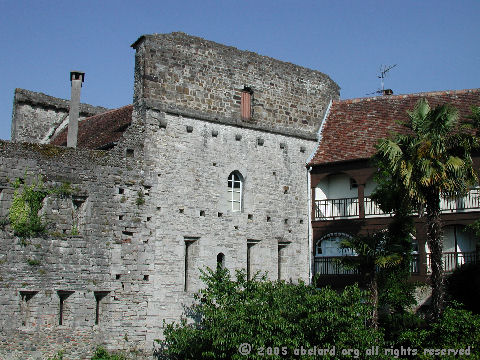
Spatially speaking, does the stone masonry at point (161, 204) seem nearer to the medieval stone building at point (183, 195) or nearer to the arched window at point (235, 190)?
the medieval stone building at point (183, 195)

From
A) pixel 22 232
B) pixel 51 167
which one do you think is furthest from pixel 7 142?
pixel 22 232

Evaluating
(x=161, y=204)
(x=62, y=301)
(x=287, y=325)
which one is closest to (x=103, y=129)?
(x=161, y=204)

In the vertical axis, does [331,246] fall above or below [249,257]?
above

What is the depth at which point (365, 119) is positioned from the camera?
26047 mm

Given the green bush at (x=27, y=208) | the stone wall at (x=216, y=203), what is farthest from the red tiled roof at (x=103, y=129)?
the green bush at (x=27, y=208)

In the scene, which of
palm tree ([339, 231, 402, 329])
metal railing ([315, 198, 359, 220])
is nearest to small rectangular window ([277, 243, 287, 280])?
metal railing ([315, 198, 359, 220])

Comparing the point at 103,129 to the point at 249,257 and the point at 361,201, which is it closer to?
the point at 249,257

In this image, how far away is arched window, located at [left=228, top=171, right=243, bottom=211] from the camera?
23000 millimetres

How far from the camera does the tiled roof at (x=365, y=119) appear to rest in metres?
24.7

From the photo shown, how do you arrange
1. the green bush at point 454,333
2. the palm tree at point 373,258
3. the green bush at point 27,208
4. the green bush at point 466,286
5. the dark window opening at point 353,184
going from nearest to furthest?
the green bush at point 454,333 → the green bush at point 27,208 → the palm tree at point 373,258 → the green bush at point 466,286 → the dark window opening at point 353,184

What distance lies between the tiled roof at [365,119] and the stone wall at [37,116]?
13.5 meters

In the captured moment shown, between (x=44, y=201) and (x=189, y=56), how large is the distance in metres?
7.18

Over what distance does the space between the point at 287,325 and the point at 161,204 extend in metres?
6.26

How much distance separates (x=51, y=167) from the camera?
1942cm
